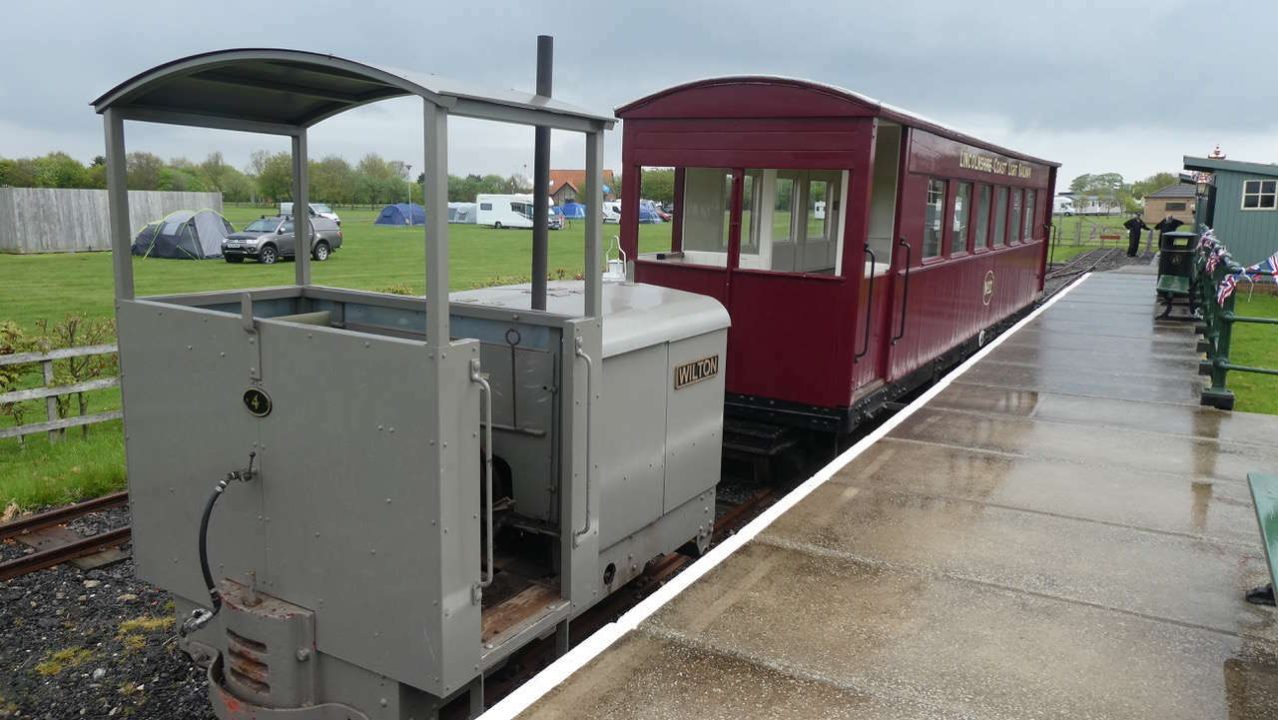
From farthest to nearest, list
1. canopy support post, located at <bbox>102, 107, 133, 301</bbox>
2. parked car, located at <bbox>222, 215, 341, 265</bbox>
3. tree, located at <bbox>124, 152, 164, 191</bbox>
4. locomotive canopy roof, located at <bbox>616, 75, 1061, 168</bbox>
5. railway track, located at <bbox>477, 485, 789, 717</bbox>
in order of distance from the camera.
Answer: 1. tree, located at <bbox>124, 152, 164, 191</bbox>
2. parked car, located at <bbox>222, 215, 341, 265</bbox>
3. locomotive canopy roof, located at <bbox>616, 75, 1061, 168</bbox>
4. railway track, located at <bbox>477, 485, 789, 717</bbox>
5. canopy support post, located at <bbox>102, 107, 133, 301</bbox>

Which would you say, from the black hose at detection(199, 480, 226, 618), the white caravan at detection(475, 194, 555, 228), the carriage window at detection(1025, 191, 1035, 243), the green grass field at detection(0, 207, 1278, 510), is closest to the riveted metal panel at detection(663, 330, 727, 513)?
the black hose at detection(199, 480, 226, 618)

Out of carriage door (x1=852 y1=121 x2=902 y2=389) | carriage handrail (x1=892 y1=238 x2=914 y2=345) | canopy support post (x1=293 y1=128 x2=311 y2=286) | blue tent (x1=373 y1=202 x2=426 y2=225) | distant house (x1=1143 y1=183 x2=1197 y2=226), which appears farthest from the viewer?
distant house (x1=1143 y1=183 x2=1197 y2=226)

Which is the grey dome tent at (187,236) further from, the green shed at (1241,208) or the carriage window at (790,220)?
the green shed at (1241,208)

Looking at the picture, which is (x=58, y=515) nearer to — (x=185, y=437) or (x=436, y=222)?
(x=185, y=437)

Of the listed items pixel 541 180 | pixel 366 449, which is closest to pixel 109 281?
pixel 541 180

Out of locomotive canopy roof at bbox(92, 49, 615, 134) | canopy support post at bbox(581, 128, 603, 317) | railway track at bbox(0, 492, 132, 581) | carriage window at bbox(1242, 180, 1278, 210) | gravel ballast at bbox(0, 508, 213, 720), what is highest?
carriage window at bbox(1242, 180, 1278, 210)

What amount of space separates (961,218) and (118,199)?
9.11 meters

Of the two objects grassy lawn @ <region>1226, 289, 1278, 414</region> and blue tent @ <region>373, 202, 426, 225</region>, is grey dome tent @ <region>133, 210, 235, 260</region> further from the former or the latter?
grassy lawn @ <region>1226, 289, 1278, 414</region>

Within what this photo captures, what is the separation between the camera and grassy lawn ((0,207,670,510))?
24.6 feet

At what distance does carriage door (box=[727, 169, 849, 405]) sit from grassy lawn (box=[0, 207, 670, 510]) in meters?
1.32

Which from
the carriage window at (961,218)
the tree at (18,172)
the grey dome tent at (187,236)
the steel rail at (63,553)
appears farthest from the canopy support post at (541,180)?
the tree at (18,172)

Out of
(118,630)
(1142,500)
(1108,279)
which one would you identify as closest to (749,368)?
(1142,500)

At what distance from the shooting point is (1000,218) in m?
13.6

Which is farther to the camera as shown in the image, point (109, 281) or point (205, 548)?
point (109, 281)
